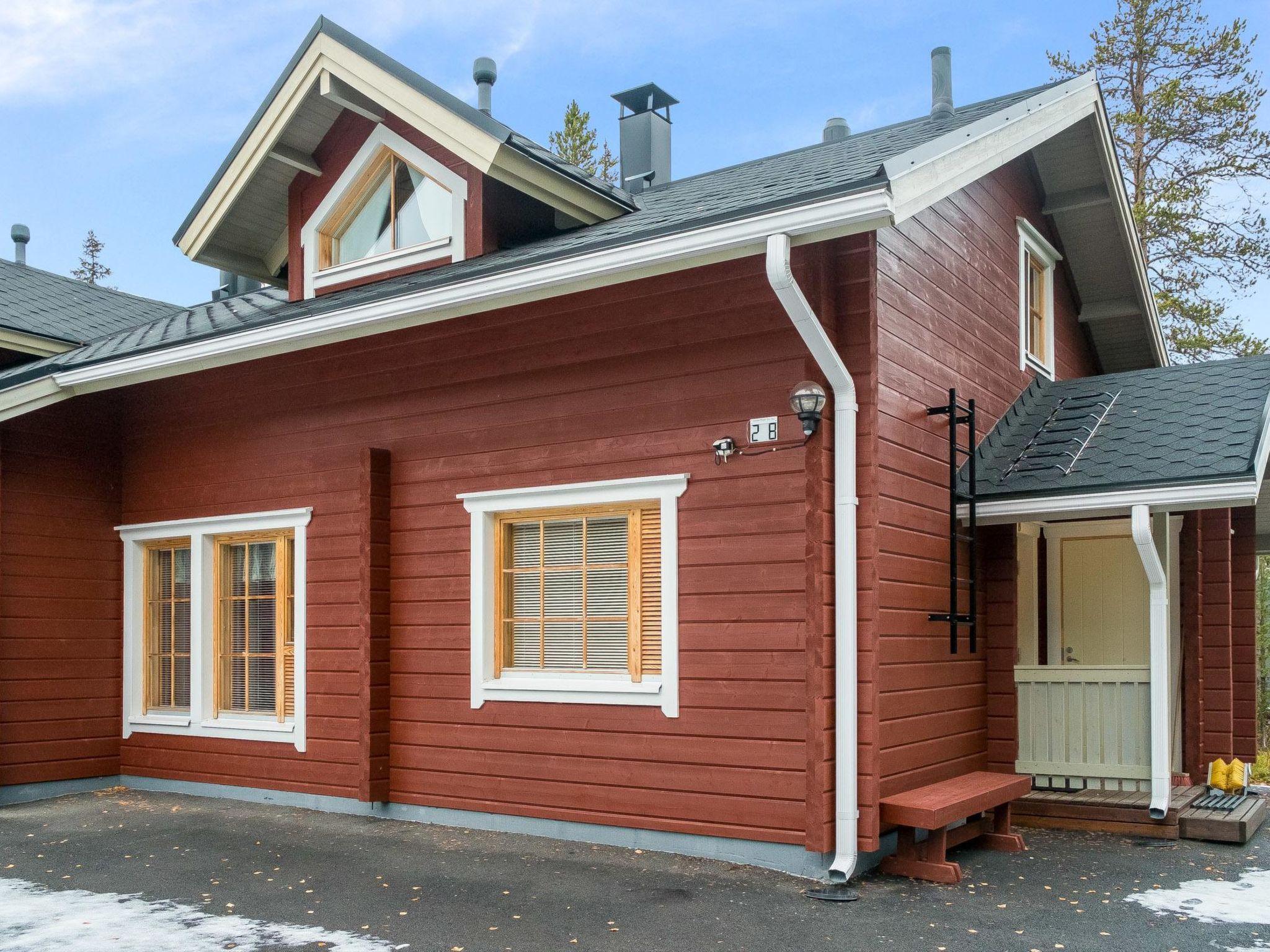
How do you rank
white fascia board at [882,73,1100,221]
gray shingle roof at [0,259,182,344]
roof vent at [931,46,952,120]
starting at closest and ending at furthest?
white fascia board at [882,73,1100,221] → roof vent at [931,46,952,120] → gray shingle roof at [0,259,182,344]

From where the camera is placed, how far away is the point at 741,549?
6.50m

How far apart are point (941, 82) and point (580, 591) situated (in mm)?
5355

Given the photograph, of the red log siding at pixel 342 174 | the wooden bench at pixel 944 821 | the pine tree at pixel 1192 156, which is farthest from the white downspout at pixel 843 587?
the pine tree at pixel 1192 156

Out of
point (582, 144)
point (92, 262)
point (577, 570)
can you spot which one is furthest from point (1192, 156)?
point (92, 262)

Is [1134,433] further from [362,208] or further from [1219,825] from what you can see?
[362,208]

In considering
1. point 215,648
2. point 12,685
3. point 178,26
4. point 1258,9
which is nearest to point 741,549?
point 215,648

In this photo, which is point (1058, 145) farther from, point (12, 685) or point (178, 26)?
point (178, 26)

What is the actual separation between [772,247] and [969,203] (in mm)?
3370

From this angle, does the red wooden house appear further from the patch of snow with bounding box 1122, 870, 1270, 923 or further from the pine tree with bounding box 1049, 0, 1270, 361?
the pine tree with bounding box 1049, 0, 1270, 361

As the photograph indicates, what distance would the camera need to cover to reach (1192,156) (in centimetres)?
2016

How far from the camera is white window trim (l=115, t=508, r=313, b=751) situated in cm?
842

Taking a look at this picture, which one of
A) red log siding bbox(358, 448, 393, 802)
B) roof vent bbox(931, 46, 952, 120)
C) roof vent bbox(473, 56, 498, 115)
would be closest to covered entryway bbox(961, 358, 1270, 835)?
roof vent bbox(931, 46, 952, 120)

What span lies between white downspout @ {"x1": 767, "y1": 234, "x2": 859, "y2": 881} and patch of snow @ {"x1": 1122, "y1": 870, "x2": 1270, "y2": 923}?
4.55 feet

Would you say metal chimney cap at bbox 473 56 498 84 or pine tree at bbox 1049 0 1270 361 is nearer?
metal chimney cap at bbox 473 56 498 84
